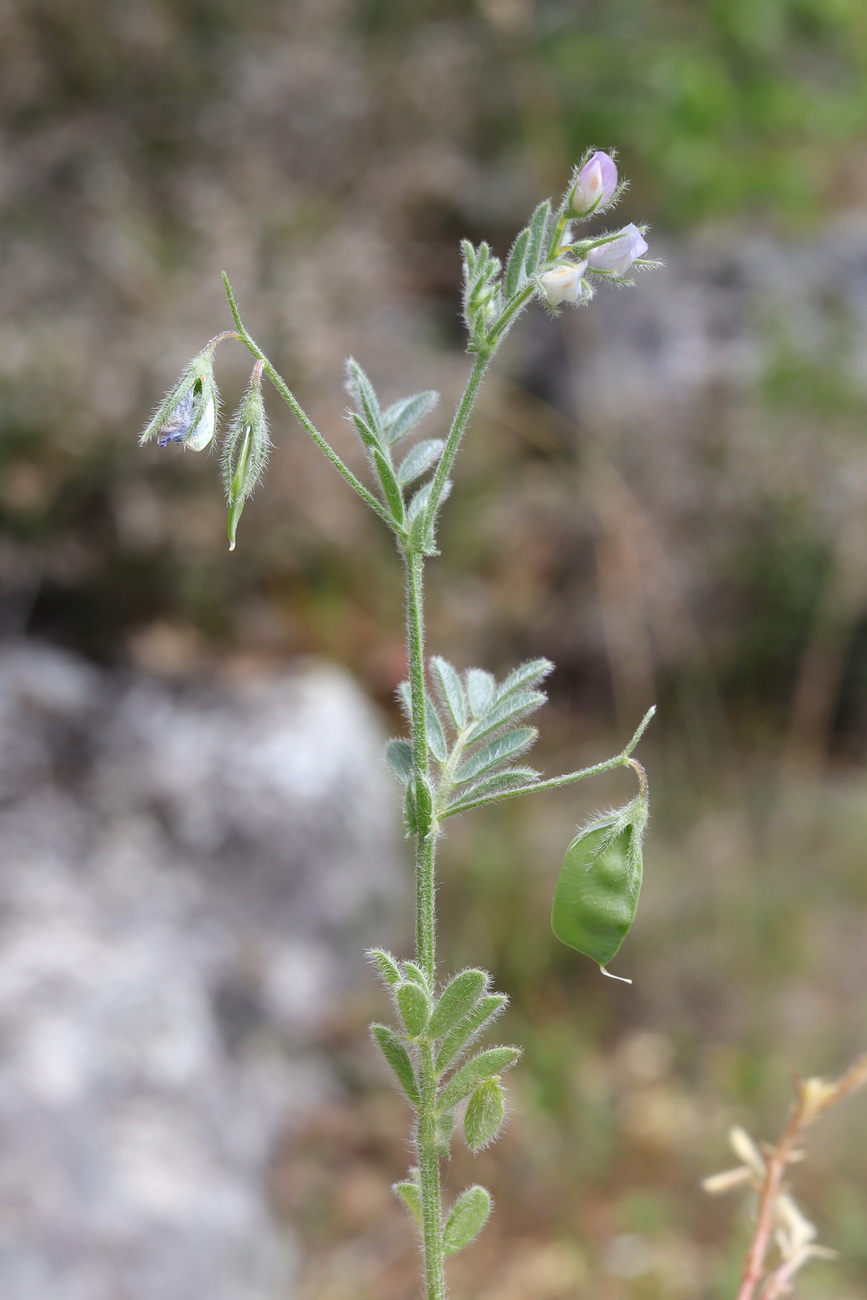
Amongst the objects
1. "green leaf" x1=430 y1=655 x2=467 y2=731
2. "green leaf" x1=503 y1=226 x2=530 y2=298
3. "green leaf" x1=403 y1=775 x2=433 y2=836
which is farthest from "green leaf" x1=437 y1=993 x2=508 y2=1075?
"green leaf" x1=503 y1=226 x2=530 y2=298

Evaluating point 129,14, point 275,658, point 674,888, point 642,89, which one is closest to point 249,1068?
point 275,658

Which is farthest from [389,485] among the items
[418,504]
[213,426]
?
[213,426]

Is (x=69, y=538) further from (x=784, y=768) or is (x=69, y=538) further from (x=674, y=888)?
(x=784, y=768)

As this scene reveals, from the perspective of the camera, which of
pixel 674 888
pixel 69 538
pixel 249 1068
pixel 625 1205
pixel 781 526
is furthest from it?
pixel 781 526

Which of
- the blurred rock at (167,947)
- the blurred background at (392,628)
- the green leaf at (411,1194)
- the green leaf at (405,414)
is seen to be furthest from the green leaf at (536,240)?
the blurred rock at (167,947)

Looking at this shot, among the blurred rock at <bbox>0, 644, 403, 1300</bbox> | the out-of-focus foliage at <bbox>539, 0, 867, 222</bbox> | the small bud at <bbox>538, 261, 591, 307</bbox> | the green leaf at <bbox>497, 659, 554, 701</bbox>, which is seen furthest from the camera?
the out-of-focus foliage at <bbox>539, 0, 867, 222</bbox>

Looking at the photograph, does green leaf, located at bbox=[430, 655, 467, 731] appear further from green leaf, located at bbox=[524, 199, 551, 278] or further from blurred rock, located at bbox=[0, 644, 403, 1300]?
blurred rock, located at bbox=[0, 644, 403, 1300]
